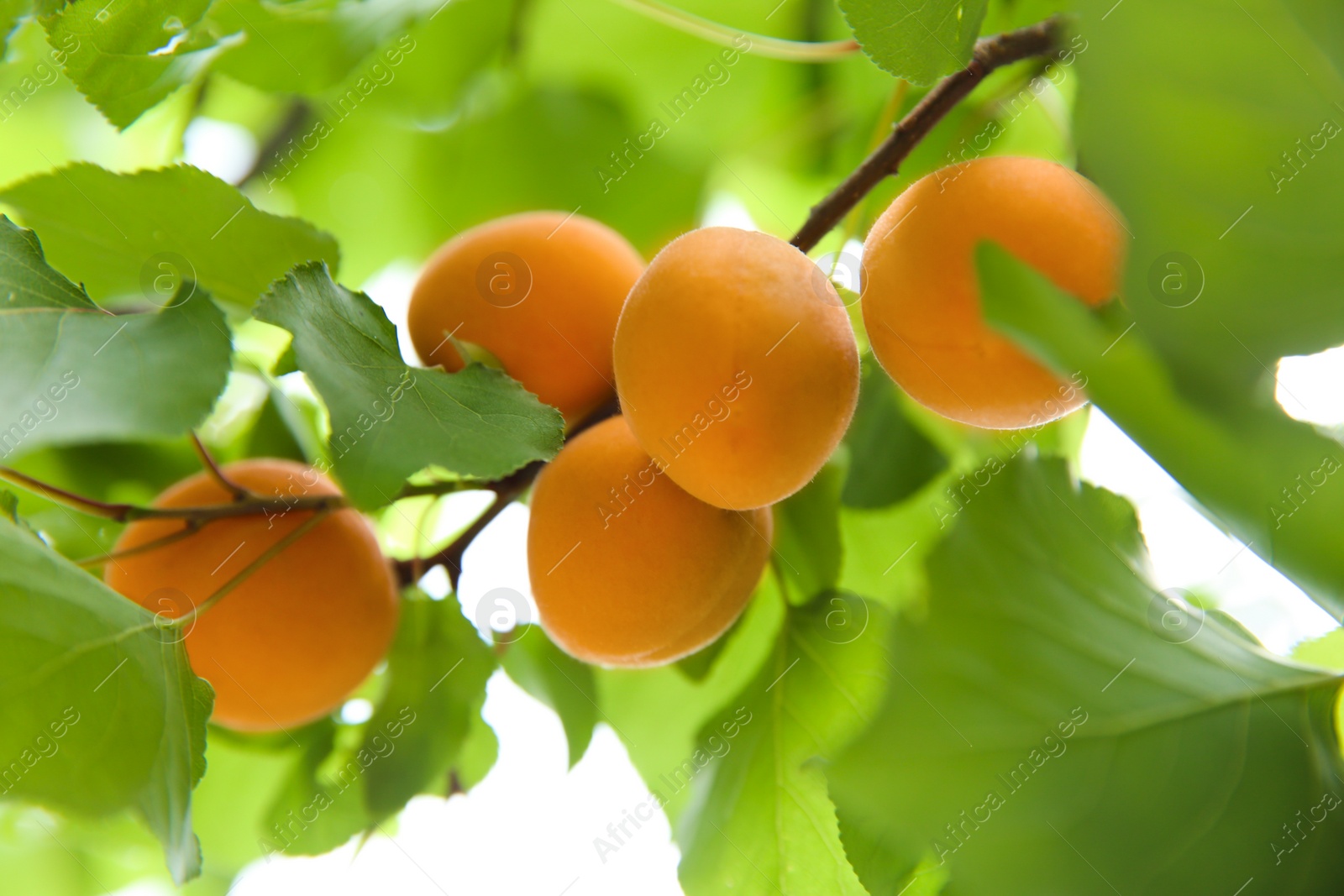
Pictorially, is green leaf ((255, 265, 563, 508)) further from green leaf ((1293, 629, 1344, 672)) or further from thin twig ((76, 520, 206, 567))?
green leaf ((1293, 629, 1344, 672))

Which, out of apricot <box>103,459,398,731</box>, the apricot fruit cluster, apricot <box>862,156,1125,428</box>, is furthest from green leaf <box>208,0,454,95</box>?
apricot <box>862,156,1125,428</box>

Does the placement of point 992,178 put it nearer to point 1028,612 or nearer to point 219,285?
point 1028,612

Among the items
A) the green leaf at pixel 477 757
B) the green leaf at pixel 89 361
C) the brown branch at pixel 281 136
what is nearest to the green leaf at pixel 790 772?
the green leaf at pixel 477 757

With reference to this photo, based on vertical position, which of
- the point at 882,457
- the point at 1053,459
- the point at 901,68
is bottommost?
the point at 882,457

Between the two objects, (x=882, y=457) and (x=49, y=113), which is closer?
(x=882, y=457)

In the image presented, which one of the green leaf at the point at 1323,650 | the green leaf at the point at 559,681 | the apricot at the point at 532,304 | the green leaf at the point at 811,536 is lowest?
the green leaf at the point at 559,681

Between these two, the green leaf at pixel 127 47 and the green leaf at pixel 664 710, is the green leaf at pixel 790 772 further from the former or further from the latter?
the green leaf at pixel 127 47

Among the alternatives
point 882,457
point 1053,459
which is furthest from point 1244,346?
point 882,457
